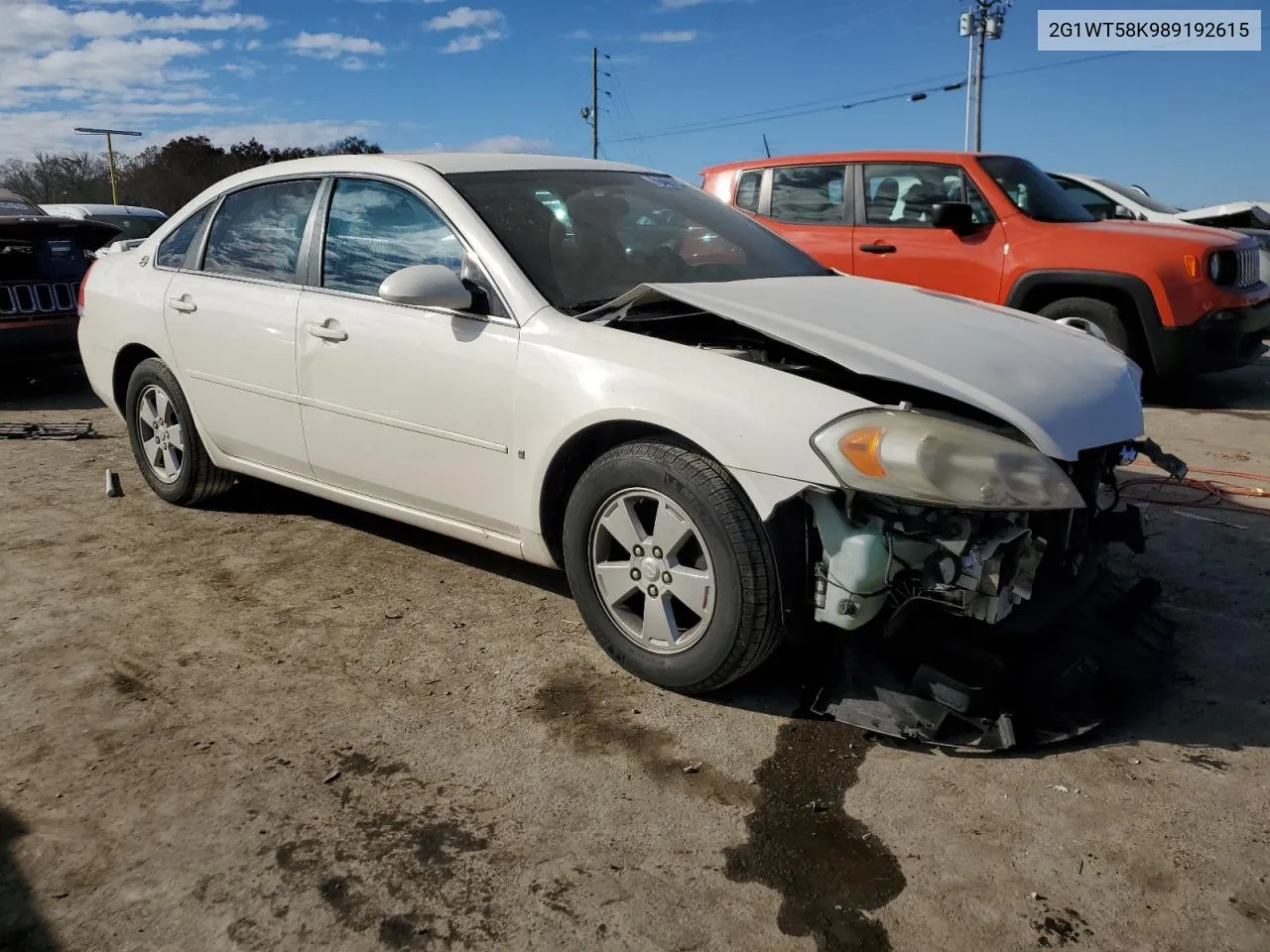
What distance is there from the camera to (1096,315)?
717 centimetres

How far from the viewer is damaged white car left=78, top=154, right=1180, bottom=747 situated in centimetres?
262

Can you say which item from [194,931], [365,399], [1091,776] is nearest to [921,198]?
[365,399]

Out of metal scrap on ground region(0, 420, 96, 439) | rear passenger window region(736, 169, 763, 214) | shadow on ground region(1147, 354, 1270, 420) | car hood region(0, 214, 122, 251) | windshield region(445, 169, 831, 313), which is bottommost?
Result: shadow on ground region(1147, 354, 1270, 420)

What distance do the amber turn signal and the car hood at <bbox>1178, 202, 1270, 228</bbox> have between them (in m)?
10.2

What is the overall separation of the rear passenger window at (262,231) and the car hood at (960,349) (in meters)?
1.57

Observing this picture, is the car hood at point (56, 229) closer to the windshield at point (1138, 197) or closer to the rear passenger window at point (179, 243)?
the rear passenger window at point (179, 243)

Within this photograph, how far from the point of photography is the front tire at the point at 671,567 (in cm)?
277

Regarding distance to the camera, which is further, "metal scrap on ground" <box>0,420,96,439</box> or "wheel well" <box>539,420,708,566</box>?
"metal scrap on ground" <box>0,420,96,439</box>

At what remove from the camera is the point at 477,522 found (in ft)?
11.6

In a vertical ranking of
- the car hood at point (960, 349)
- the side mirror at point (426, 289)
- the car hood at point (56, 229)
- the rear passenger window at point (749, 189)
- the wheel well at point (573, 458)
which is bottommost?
the wheel well at point (573, 458)

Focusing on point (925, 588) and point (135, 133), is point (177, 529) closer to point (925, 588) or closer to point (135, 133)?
point (925, 588)

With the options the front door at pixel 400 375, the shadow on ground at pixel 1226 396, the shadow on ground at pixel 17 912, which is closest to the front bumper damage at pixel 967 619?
the front door at pixel 400 375

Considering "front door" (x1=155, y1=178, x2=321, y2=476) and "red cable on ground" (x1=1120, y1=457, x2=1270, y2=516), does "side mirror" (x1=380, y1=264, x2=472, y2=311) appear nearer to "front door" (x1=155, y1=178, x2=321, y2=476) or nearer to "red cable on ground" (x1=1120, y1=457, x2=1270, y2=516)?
"front door" (x1=155, y1=178, x2=321, y2=476)

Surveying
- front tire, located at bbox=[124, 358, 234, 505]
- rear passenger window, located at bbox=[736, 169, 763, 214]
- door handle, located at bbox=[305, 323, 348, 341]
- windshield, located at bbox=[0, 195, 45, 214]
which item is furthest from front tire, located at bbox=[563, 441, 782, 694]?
windshield, located at bbox=[0, 195, 45, 214]
